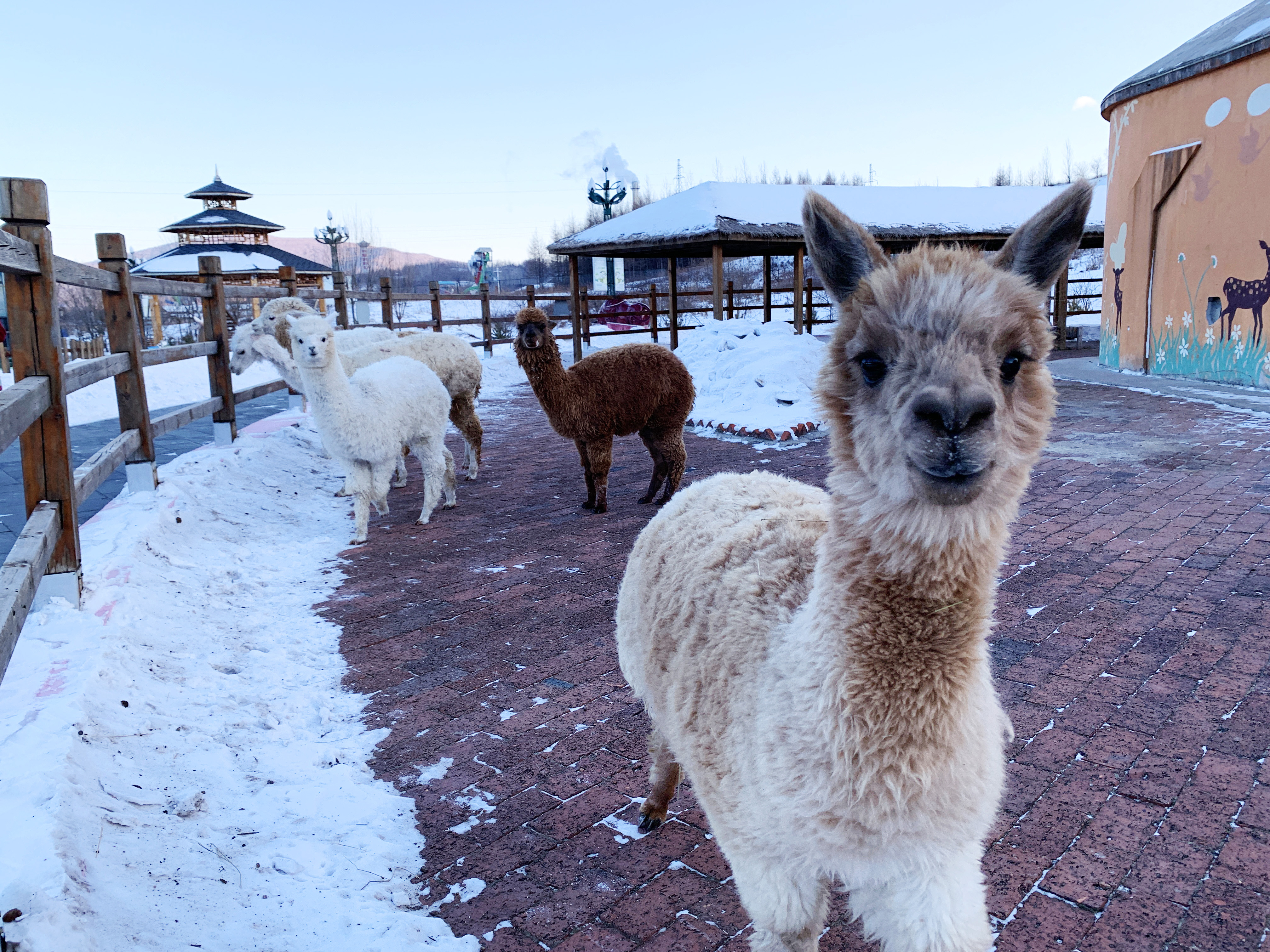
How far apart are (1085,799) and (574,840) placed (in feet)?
5.31

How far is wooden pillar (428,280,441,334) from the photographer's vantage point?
1606 cm

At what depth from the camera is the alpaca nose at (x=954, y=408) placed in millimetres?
1298

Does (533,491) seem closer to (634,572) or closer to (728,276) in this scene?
(634,572)

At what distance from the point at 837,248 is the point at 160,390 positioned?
49.1ft

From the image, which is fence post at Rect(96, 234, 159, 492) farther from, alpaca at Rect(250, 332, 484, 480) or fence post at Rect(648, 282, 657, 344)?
fence post at Rect(648, 282, 657, 344)

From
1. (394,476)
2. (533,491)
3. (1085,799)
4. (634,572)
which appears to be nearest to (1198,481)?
(1085,799)

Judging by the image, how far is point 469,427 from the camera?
306 inches

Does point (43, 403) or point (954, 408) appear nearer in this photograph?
point (954, 408)

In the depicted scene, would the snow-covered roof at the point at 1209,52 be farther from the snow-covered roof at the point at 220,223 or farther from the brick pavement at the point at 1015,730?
the snow-covered roof at the point at 220,223

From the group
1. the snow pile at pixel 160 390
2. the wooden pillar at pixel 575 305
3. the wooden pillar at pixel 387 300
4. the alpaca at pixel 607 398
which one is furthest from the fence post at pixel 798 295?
the snow pile at pixel 160 390

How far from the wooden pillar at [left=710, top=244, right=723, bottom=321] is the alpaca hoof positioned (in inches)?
480

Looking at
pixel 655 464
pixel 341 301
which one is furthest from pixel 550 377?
pixel 341 301

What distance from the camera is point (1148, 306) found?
12.7 metres

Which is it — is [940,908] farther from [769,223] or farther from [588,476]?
[769,223]
